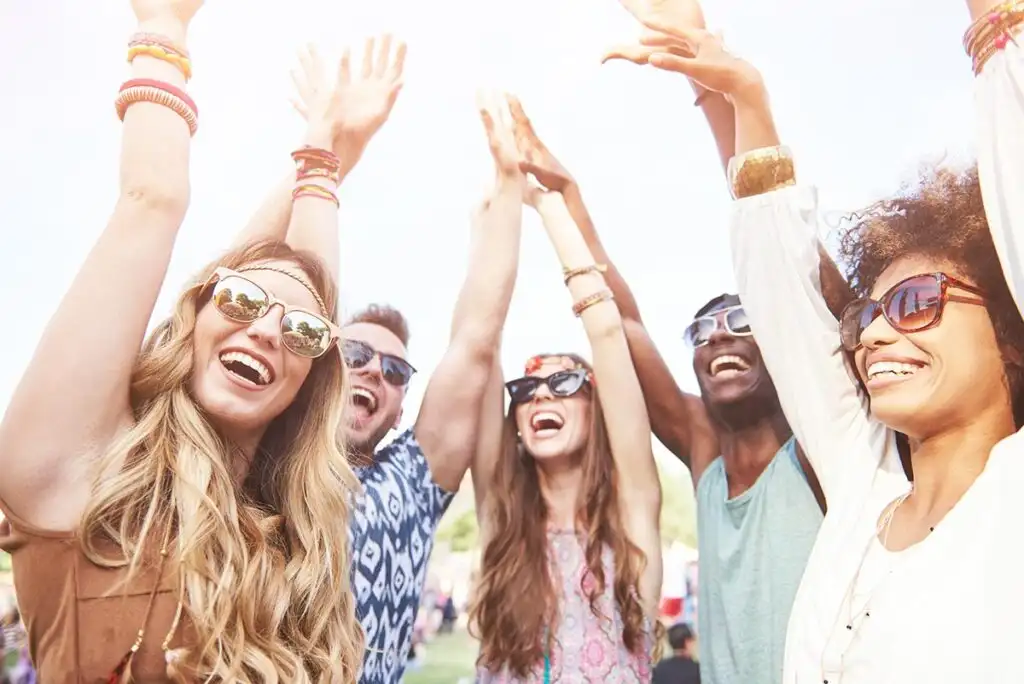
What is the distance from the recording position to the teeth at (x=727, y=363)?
1.98m

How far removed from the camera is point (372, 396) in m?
2.05

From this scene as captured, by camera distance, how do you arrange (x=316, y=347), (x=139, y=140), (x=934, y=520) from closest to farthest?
(x=934, y=520)
(x=139, y=140)
(x=316, y=347)

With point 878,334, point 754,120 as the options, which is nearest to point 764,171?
point 754,120

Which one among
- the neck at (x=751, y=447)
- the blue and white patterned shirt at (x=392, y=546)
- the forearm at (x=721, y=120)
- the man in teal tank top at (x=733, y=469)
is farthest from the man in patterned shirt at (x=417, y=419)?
the neck at (x=751, y=447)

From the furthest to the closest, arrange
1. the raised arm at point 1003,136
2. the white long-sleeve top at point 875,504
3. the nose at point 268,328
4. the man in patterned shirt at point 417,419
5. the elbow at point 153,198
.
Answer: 1. the man in patterned shirt at point 417,419
2. the nose at point 268,328
3. the elbow at point 153,198
4. the raised arm at point 1003,136
5. the white long-sleeve top at point 875,504

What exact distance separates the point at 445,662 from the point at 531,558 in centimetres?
32

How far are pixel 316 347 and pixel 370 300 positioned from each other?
1.40 feet

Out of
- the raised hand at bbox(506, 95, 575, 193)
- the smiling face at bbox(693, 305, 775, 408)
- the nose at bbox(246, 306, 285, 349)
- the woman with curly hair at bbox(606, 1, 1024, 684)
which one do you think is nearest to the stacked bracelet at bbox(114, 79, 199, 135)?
the nose at bbox(246, 306, 285, 349)

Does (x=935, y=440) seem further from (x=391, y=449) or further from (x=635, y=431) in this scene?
(x=391, y=449)

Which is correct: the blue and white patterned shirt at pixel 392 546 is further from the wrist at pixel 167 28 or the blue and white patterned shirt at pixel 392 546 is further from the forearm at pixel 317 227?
the wrist at pixel 167 28

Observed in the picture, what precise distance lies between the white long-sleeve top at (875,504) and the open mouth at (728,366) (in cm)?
24

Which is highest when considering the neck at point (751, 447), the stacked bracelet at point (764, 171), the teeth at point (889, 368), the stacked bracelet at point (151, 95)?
the stacked bracelet at point (151, 95)

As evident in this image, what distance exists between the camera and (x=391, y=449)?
2.02 m

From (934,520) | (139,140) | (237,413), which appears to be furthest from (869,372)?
(139,140)
